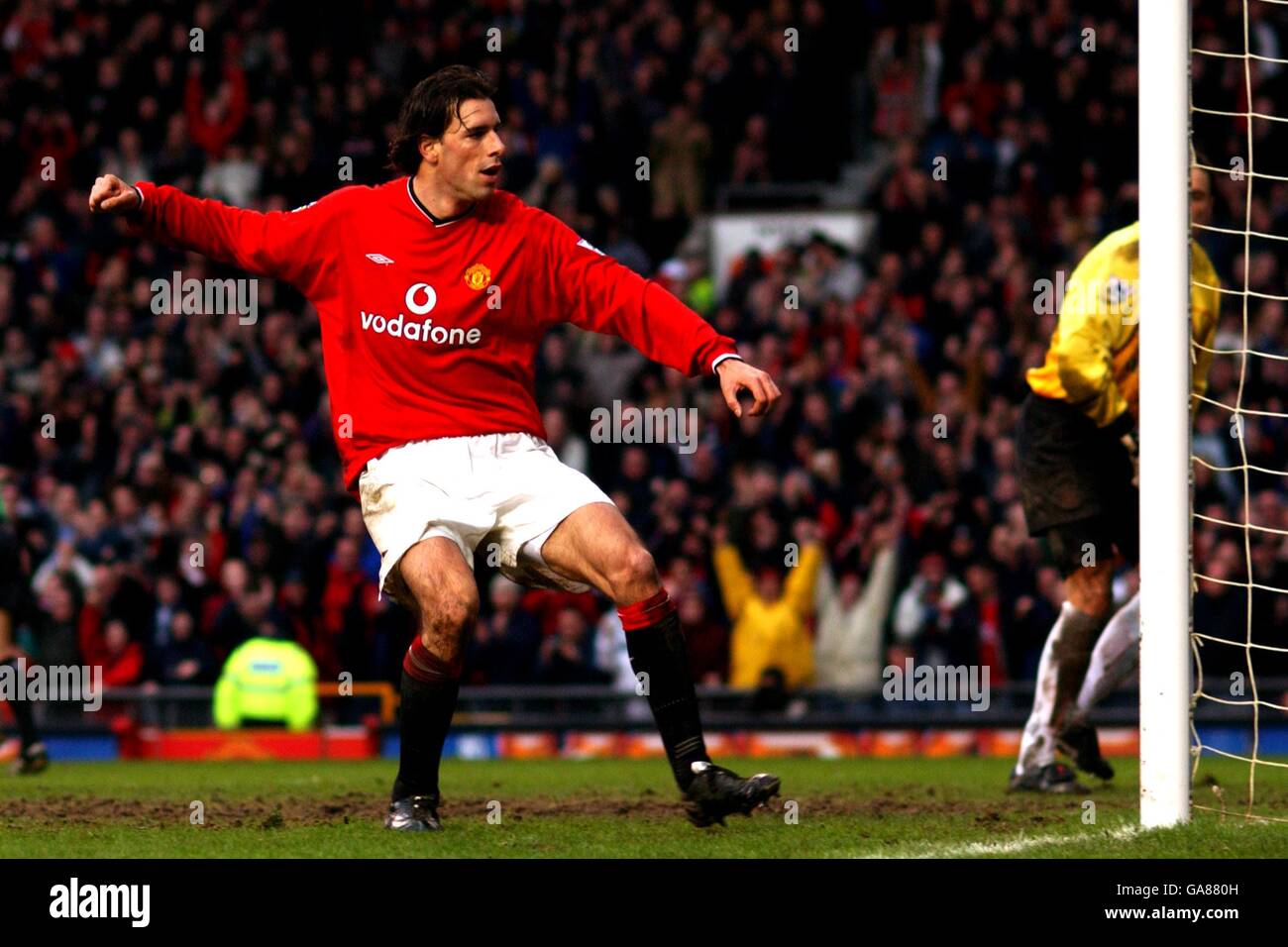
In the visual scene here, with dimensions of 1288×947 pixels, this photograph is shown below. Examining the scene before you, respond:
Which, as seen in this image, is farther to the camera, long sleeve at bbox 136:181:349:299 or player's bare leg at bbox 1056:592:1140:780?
player's bare leg at bbox 1056:592:1140:780

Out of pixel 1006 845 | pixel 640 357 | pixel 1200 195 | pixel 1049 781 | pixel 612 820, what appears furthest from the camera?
pixel 640 357

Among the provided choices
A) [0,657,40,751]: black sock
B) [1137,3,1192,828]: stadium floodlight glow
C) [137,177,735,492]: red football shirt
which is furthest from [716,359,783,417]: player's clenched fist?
[0,657,40,751]: black sock

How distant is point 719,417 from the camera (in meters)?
16.2

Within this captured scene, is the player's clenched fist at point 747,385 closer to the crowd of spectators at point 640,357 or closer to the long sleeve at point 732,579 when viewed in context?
the crowd of spectators at point 640,357

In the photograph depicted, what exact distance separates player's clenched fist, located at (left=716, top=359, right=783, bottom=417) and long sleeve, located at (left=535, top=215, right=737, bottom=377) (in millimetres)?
177

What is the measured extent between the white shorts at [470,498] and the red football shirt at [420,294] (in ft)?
0.24

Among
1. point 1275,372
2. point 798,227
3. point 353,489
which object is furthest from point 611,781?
point 798,227

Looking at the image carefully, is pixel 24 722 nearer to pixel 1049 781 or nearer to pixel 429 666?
pixel 429 666

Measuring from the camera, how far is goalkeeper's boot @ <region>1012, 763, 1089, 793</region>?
826 centimetres

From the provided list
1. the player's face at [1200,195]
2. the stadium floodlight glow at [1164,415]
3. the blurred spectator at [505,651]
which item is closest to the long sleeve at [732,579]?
the blurred spectator at [505,651]

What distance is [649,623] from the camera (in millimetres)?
6910

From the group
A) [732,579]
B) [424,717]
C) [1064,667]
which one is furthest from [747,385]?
[732,579]

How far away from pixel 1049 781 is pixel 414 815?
2.62m

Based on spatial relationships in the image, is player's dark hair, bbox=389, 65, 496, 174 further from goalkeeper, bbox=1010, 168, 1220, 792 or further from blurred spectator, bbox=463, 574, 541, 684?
blurred spectator, bbox=463, 574, 541, 684
